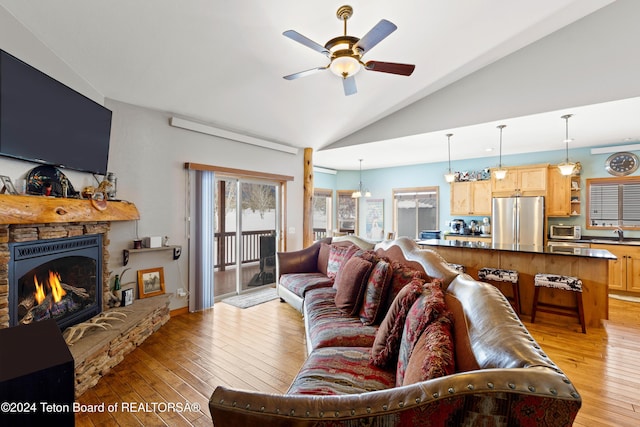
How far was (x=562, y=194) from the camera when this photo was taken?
5387 millimetres

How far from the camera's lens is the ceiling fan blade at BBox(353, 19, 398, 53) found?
6.55ft

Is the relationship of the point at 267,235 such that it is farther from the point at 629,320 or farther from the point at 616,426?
the point at 629,320

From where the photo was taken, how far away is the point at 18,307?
2.20m

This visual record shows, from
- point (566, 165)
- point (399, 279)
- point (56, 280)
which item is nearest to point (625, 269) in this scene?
point (566, 165)

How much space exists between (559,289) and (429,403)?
12.9 ft

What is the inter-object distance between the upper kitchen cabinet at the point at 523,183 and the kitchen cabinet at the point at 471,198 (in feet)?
0.64

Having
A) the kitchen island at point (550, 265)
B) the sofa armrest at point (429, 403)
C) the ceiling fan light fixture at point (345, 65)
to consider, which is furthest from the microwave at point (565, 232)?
the sofa armrest at point (429, 403)

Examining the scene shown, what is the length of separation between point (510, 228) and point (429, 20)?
14.5 feet

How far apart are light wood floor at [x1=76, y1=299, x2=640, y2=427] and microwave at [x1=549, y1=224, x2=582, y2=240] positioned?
1847 mm

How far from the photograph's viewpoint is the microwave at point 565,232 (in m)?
5.36

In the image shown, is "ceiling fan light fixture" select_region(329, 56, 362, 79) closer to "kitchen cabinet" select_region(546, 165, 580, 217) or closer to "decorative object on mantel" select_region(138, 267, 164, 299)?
"decorative object on mantel" select_region(138, 267, 164, 299)

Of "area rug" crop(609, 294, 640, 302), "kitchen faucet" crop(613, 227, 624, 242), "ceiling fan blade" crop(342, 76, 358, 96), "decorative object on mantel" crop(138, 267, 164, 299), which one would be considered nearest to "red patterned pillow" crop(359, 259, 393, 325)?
"ceiling fan blade" crop(342, 76, 358, 96)

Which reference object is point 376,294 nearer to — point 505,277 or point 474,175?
point 505,277

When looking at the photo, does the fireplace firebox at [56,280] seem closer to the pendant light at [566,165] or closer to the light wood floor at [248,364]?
the light wood floor at [248,364]
